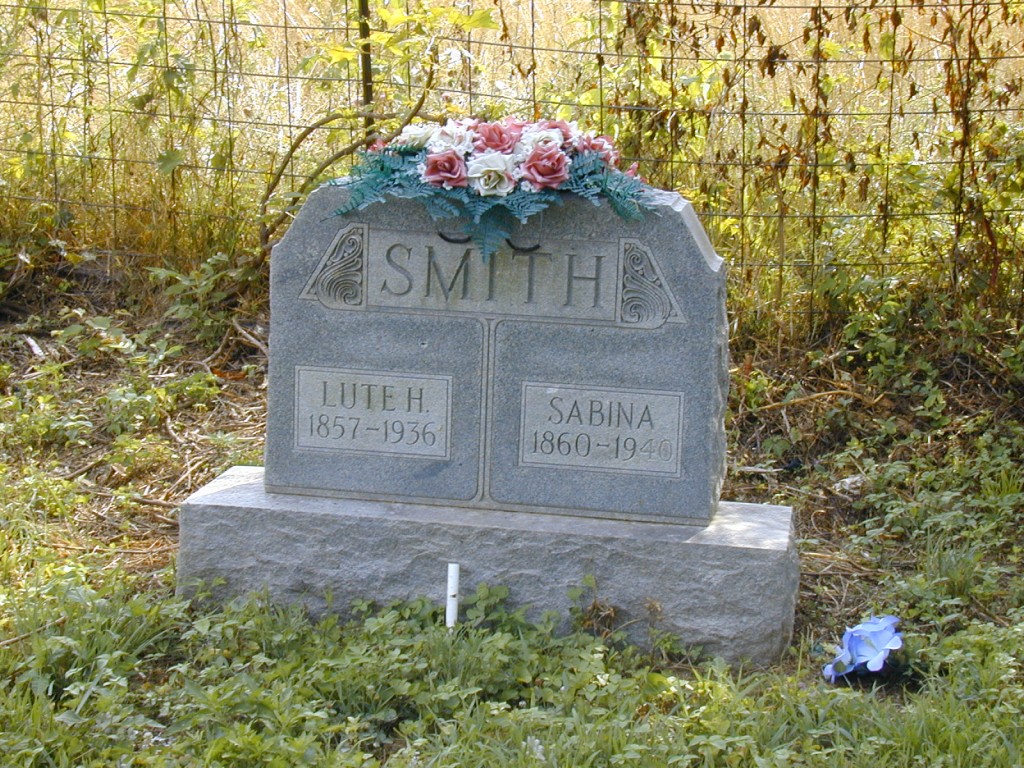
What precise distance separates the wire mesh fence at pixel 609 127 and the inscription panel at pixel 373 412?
1.78 m

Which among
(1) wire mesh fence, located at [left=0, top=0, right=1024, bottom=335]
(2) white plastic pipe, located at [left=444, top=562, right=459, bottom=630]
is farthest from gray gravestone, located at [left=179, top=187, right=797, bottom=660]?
(1) wire mesh fence, located at [left=0, top=0, right=1024, bottom=335]

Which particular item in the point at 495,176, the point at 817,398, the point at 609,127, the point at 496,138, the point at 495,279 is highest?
the point at 609,127

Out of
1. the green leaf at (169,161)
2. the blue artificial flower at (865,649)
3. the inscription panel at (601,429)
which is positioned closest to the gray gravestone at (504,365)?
the inscription panel at (601,429)

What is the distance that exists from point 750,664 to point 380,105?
3385 millimetres

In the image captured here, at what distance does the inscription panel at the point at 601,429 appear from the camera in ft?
12.5

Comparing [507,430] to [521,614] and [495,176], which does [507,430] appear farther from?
[495,176]

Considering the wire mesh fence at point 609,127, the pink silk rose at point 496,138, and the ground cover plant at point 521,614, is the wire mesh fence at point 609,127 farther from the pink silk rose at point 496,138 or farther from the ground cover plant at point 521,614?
the pink silk rose at point 496,138

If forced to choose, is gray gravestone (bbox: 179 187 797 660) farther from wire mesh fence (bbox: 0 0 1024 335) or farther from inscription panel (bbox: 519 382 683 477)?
wire mesh fence (bbox: 0 0 1024 335)

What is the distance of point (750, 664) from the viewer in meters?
3.72

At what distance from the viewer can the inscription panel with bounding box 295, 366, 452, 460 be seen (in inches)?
155

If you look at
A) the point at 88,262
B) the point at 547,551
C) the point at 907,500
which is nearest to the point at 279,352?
the point at 547,551

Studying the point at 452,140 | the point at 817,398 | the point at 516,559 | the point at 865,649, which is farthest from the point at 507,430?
the point at 817,398

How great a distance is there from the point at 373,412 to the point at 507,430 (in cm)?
40

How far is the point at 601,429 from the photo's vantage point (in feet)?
12.6
